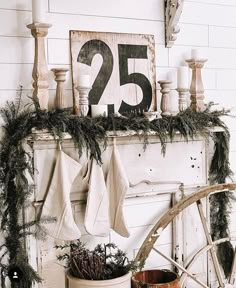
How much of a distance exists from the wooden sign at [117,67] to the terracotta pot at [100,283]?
0.72 m

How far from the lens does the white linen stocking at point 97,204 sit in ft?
6.40

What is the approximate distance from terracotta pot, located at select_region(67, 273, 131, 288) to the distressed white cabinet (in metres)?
0.16

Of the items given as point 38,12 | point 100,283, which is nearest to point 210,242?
point 100,283

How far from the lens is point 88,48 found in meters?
2.05

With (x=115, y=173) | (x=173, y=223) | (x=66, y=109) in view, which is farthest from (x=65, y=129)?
(x=173, y=223)

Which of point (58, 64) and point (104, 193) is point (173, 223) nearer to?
point (104, 193)

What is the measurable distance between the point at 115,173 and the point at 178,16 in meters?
0.76

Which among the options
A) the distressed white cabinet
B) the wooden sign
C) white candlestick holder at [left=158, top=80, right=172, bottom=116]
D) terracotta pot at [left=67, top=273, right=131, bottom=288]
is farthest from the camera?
white candlestick holder at [left=158, top=80, right=172, bottom=116]

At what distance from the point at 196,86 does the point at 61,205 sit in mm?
839

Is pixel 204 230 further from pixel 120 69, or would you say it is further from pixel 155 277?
pixel 120 69

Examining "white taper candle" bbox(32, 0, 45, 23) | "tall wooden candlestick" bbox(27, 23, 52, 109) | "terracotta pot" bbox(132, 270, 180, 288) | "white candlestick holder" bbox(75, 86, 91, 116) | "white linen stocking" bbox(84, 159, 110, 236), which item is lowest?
"terracotta pot" bbox(132, 270, 180, 288)

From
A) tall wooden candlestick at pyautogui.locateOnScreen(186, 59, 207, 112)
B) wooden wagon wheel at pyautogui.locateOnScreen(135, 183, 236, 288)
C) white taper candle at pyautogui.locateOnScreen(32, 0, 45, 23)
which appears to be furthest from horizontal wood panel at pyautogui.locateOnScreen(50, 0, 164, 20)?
wooden wagon wheel at pyautogui.locateOnScreen(135, 183, 236, 288)

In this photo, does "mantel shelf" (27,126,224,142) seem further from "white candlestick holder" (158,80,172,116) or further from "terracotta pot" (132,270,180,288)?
"terracotta pot" (132,270,180,288)

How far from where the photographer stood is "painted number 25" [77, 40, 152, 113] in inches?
81.0
